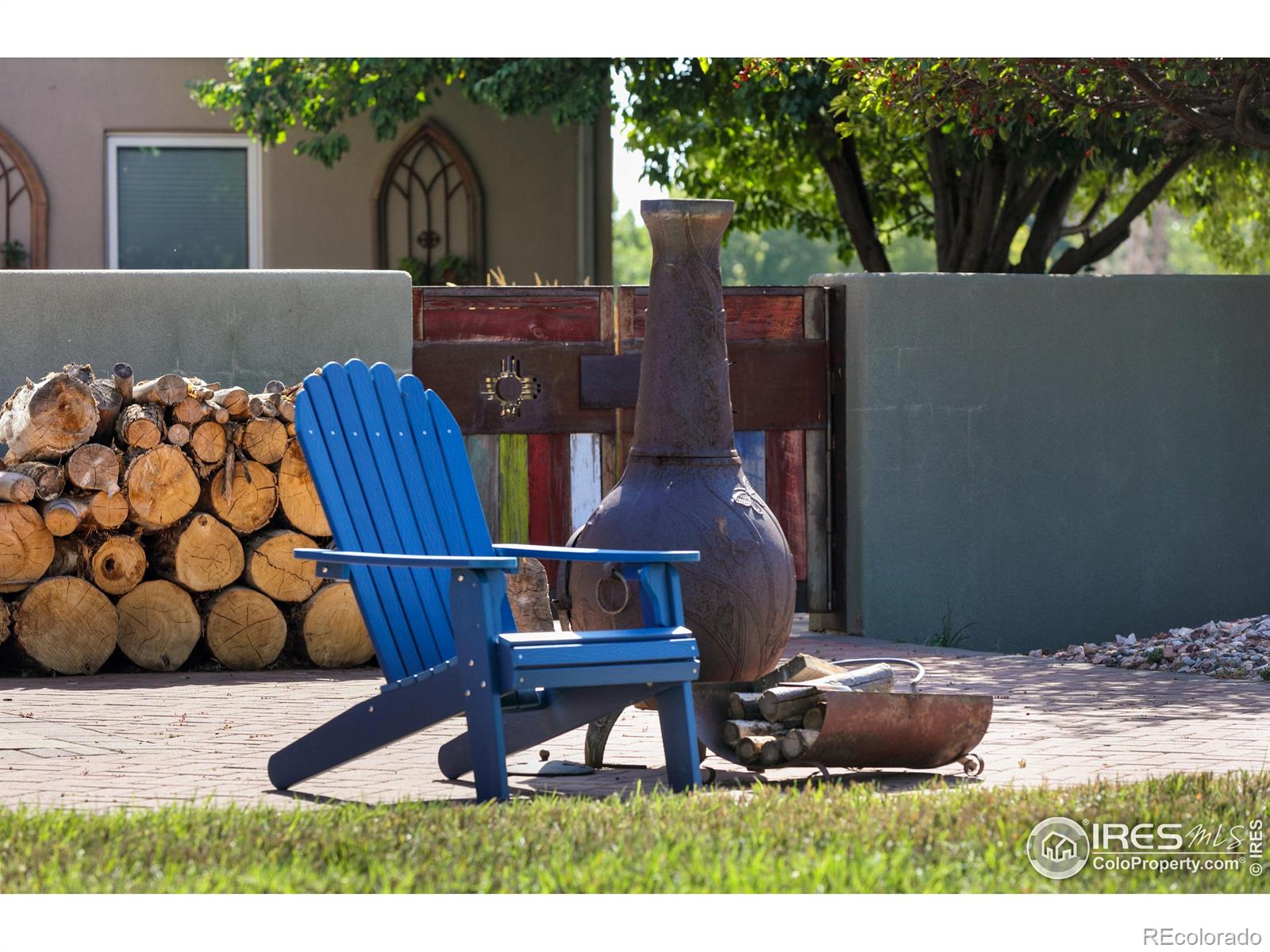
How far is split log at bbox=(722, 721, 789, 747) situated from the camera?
5020 mm

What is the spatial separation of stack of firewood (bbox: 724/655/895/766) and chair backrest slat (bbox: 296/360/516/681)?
2.42ft

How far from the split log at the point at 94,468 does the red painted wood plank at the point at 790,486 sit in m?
3.32

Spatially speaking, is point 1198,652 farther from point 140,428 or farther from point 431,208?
point 431,208

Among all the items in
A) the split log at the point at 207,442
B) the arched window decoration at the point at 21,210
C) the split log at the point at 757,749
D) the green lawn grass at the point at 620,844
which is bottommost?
the split log at the point at 757,749

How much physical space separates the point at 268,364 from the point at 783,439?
8.65 feet

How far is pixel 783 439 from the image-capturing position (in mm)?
8836

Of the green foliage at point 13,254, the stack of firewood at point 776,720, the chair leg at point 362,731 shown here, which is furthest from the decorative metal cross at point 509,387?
the green foliage at point 13,254

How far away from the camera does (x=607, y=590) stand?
541 cm

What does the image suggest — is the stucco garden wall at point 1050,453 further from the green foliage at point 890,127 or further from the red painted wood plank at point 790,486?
the green foliage at point 890,127

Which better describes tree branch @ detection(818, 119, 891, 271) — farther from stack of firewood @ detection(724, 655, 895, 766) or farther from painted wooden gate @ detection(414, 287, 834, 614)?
stack of firewood @ detection(724, 655, 895, 766)

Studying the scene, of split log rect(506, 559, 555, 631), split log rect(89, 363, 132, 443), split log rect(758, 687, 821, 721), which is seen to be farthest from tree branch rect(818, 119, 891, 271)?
split log rect(758, 687, 821, 721)

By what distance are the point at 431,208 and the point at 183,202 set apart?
6.23ft

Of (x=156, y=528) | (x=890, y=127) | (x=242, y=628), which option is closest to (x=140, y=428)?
(x=156, y=528)

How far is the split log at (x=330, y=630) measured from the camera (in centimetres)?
755
